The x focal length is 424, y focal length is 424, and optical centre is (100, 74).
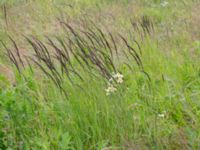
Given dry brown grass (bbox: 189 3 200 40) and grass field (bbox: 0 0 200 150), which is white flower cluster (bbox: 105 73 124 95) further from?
dry brown grass (bbox: 189 3 200 40)

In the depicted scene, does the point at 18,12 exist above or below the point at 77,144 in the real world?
above

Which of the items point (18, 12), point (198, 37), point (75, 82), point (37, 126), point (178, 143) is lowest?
point (178, 143)

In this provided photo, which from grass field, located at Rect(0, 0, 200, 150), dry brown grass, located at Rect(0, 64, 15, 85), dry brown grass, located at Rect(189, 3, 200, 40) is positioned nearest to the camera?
grass field, located at Rect(0, 0, 200, 150)

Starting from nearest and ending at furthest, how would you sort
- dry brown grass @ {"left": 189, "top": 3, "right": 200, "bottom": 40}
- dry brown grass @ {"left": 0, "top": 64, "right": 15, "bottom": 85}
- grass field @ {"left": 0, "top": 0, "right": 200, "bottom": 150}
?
grass field @ {"left": 0, "top": 0, "right": 200, "bottom": 150}
dry brown grass @ {"left": 0, "top": 64, "right": 15, "bottom": 85}
dry brown grass @ {"left": 189, "top": 3, "right": 200, "bottom": 40}

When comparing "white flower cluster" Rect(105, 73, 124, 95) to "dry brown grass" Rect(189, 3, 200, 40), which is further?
"dry brown grass" Rect(189, 3, 200, 40)

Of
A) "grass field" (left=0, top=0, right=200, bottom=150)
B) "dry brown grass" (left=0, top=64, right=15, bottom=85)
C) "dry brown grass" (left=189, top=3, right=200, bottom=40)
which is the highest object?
"dry brown grass" (left=189, top=3, right=200, bottom=40)

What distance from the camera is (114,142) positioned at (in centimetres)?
274

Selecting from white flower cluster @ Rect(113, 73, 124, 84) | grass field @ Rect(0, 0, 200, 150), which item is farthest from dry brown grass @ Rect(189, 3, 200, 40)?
white flower cluster @ Rect(113, 73, 124, 84)

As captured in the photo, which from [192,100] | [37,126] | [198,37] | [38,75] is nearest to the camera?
[37,126]

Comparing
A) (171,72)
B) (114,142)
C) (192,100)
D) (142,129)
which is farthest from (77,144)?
(171,72)

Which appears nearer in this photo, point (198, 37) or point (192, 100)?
point (192, 100)

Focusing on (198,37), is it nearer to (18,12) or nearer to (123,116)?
(123,116)

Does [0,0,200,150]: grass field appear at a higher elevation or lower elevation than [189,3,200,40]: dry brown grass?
lower

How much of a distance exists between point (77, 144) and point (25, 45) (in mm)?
2557
